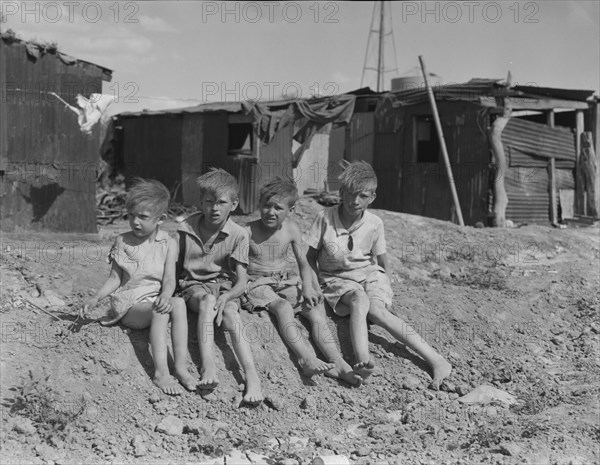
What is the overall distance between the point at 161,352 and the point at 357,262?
186cm

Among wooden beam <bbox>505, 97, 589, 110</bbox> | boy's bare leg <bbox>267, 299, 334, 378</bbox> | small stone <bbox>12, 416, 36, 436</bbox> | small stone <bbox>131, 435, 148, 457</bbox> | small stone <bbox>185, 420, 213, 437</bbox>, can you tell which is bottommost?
small stone <bbox>131, 435, 148, 457</bbox>

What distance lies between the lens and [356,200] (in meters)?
5.82

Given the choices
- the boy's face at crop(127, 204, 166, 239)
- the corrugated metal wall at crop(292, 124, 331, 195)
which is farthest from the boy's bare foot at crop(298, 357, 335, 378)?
the corrugated metal wall at crop(292, 124, 331, 195)

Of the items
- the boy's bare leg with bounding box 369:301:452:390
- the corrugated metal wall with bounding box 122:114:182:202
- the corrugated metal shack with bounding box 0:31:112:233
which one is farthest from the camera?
the corrugated metal wall with bounding box 122:114:182:202

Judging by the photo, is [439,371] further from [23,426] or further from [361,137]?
[361,137]

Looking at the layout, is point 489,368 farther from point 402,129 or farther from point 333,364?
point 402,129

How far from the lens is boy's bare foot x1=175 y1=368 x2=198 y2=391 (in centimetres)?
480

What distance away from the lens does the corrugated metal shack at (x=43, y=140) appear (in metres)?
12.9

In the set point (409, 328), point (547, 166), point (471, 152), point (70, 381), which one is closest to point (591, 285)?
point (409, 328)

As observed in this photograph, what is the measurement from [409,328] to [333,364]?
33.7 inches

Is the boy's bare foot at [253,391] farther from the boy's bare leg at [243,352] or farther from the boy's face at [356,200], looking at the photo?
the boy's face at [356,200]

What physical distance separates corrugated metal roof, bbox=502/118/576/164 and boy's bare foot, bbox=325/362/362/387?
1165cm

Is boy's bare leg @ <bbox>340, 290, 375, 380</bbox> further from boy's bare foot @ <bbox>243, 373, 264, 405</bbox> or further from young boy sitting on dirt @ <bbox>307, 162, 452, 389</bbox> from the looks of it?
boy's bare foot @ <bbox>243, 373, 264, 405</bbox>

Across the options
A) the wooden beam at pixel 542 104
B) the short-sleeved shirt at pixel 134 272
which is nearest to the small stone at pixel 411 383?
the short-sleeved shirt at pixel 134 272
